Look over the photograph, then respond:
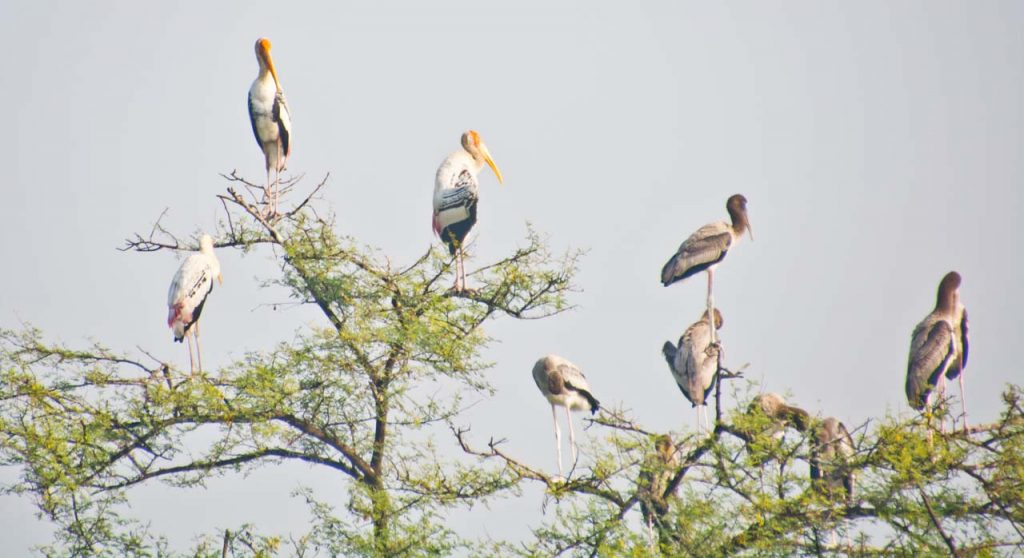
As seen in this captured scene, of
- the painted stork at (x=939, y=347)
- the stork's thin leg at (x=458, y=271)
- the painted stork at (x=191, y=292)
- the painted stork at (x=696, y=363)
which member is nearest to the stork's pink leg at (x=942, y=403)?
the painted stork at (x=939, y=347)

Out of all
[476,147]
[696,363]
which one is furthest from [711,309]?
[476,147]

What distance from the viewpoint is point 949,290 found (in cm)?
1223

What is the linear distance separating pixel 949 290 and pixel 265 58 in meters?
6.77

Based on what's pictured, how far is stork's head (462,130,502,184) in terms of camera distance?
49.2 ft

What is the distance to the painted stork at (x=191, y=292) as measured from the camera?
43.1ft

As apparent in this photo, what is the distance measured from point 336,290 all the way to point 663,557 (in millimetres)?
3857

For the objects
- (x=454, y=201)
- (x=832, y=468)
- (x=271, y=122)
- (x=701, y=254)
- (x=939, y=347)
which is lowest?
(x=832, y=468)

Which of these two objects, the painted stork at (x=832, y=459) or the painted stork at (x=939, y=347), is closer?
the painted stork at (x=832, y=459)

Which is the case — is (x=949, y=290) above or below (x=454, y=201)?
below

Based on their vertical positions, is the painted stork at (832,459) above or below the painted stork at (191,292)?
below

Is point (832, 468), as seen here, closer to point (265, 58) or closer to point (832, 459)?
point (832, 459)

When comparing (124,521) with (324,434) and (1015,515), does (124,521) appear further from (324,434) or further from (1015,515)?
(1015,515)

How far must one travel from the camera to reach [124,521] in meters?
11.6

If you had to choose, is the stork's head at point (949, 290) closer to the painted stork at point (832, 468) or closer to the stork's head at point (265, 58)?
the painted stork at point (832, 468)
